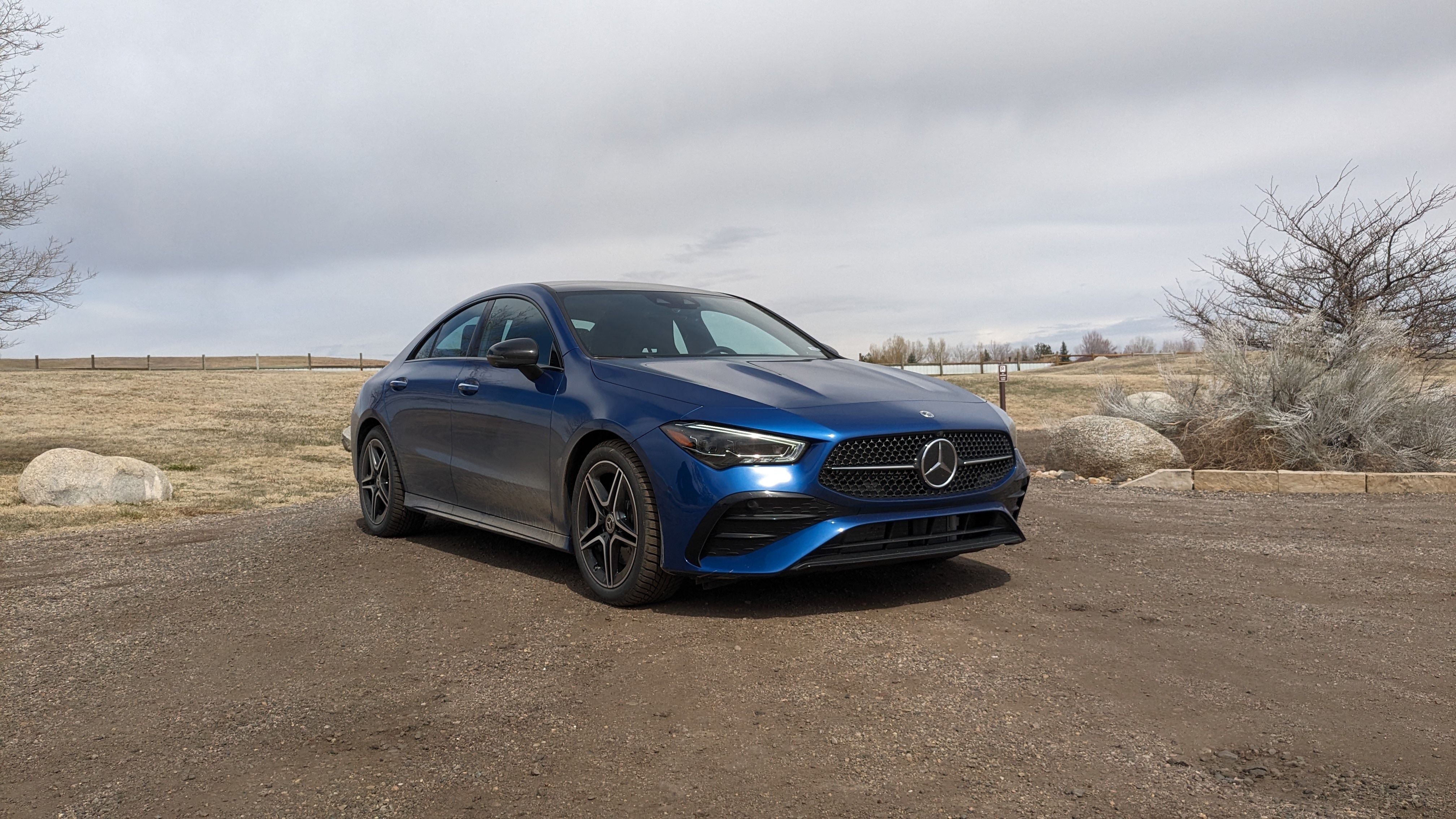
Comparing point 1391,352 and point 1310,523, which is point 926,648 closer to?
point 1310,523

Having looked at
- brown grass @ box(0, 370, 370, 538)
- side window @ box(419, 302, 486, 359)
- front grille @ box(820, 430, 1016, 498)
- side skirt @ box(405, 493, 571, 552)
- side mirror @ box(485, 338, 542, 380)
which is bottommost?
brown grass @ box(0, 370, 370, 538)

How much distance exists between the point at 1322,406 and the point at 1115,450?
223 centimetres

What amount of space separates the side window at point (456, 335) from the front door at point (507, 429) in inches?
7.0

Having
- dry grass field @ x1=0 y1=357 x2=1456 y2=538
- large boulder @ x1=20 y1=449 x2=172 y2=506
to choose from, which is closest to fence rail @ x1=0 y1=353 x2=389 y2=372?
dry grass field @ x1=0 y1=357 x2=1456 y2=538

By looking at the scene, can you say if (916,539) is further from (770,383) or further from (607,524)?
(607,524)

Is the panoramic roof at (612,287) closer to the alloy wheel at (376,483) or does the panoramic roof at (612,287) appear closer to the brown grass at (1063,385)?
the alloy wheel at (376,483)

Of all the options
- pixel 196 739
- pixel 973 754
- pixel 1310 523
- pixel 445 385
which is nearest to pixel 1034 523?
pixel 1310 523

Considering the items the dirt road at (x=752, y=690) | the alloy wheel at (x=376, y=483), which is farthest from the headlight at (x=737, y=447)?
the alloy wheel at (x=376, y=483)

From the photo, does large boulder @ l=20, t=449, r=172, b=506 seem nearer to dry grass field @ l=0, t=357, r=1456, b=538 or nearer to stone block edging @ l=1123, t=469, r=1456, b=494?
dry grass field @ l=0, t=357, r=1456, b=538

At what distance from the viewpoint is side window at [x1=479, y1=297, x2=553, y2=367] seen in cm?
595

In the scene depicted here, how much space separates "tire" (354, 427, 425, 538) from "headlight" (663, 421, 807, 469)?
3264mm

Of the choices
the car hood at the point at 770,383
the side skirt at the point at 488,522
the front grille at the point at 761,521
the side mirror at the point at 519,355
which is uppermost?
the side mirror at the point at 519,355

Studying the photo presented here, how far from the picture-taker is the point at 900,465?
4.82 m

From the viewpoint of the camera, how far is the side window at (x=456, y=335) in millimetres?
6816
